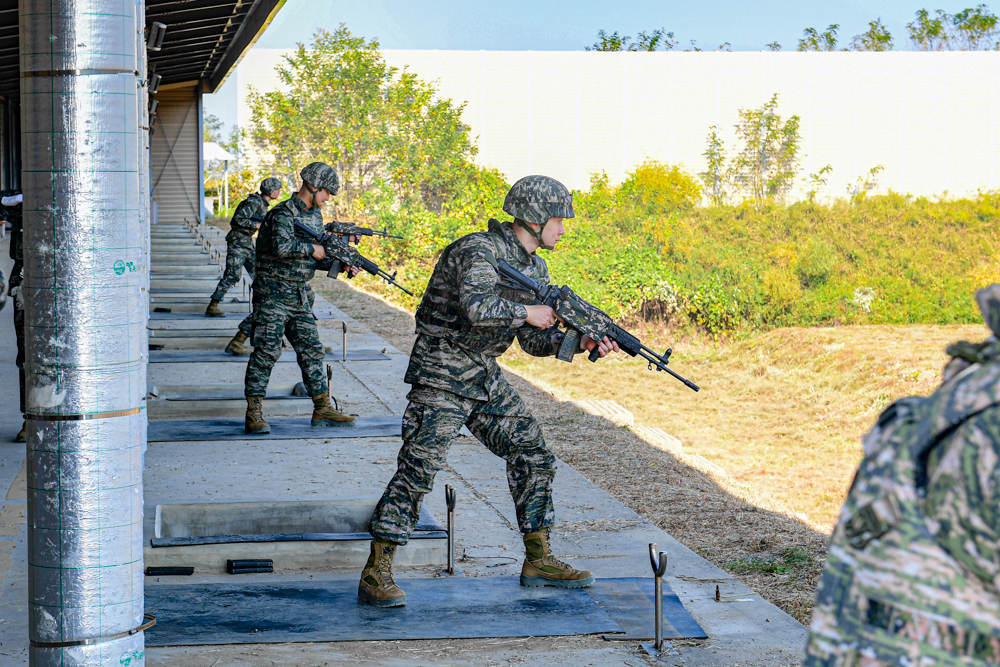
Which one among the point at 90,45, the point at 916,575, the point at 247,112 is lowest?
the point at 916,575

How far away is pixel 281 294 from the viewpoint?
7.77 m

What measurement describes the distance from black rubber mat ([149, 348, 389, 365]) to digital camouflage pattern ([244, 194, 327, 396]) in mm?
4053

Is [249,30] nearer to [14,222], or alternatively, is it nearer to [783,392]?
[783,392]

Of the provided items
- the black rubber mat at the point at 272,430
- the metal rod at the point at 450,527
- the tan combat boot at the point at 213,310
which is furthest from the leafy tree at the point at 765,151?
the metal rod at the point at 450,527

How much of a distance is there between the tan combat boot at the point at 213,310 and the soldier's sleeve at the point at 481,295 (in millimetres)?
10587

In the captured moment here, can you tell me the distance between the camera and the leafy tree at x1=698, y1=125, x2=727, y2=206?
36.2m

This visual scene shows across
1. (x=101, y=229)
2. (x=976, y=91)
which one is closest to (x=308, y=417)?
(x=101, y=229)

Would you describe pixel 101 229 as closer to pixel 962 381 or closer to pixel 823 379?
pixel 962 381

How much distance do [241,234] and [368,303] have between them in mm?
6578

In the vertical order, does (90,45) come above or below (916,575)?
above

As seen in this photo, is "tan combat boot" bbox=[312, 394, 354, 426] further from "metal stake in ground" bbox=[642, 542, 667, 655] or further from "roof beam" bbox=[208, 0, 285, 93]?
"roof beam" bbox=[208, 0, 285, 93]

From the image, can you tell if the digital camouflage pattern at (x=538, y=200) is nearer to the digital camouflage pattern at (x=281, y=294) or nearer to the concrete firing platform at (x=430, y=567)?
the concrete firing platform at (x=430, y=567)

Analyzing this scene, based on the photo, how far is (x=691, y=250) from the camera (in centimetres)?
2544

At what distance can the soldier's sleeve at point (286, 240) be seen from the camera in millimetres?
7684
